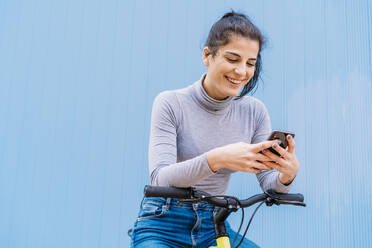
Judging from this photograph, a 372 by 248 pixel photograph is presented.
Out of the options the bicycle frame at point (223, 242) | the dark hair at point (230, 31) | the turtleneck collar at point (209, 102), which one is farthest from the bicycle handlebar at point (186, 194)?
the dark hair at point (230, 31)

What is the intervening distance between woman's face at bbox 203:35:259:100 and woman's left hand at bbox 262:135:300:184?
332 millimetres

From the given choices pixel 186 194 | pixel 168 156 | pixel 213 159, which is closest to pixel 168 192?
pixel 186 194

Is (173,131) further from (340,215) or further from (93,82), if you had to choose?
(340,215)

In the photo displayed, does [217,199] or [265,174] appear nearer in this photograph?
[217,199]

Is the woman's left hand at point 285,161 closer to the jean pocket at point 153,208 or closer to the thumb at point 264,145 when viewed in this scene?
the thumb at point 264,145

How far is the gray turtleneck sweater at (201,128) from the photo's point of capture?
1150 millimetres

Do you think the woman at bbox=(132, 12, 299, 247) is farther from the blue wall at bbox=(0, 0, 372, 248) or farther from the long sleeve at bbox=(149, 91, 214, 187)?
the blue wall at bbox=(0, 0, 372, 248)

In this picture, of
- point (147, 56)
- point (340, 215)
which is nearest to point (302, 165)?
point (340, 215)

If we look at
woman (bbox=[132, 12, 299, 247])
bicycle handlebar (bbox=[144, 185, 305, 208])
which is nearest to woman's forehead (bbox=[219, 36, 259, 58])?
woman (bbox=[132, 12, 299, 247])

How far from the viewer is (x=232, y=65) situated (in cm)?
119

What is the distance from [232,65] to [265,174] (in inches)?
15.1

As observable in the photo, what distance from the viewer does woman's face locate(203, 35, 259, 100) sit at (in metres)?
1.19

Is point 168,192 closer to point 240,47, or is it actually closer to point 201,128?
point 201,128

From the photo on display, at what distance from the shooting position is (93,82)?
2.09 metres
